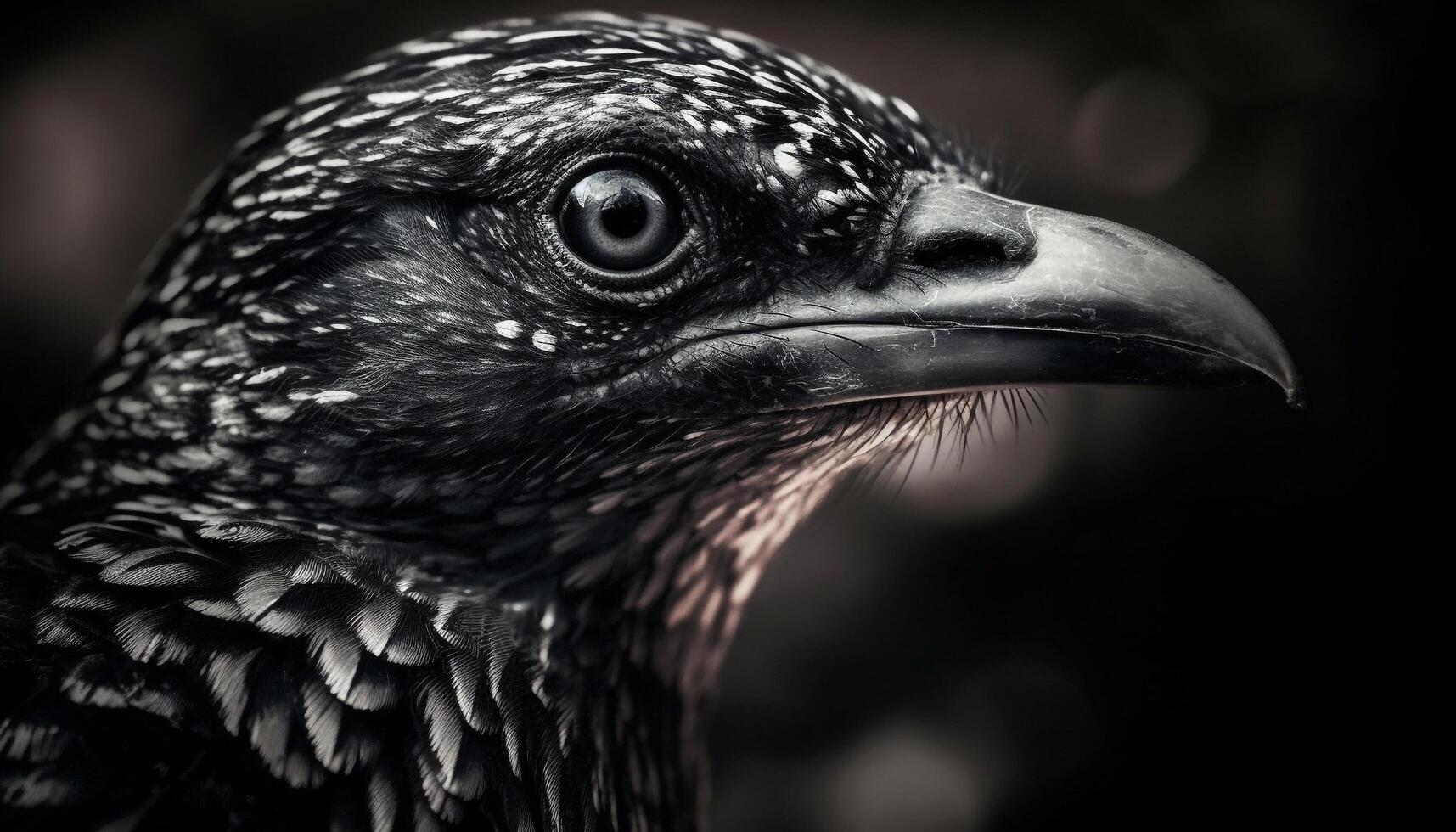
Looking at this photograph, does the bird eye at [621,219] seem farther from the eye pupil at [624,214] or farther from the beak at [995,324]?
the beak at [995,324]

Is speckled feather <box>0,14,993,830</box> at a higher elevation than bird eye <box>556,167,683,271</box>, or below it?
below

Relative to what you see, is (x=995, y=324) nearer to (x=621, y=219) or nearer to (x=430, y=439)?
(x=621, y=219)

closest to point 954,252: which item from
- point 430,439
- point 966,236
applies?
point 966,236

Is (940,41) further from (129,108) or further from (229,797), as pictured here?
(229,797)

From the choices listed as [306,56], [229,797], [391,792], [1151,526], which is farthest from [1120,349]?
[306,56]

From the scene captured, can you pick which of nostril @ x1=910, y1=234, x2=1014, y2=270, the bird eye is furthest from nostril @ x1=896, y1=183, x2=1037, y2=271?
the bird eye

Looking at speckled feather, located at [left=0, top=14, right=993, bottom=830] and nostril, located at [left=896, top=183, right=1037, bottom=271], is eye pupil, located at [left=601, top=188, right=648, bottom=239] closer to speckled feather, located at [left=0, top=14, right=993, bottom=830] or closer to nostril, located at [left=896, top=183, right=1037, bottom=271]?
speckled feather, located at [left=0, top=14, right=993, bottom=830]

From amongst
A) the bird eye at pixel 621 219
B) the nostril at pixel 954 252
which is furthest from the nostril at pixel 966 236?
the bird eye at pixel 621 219
